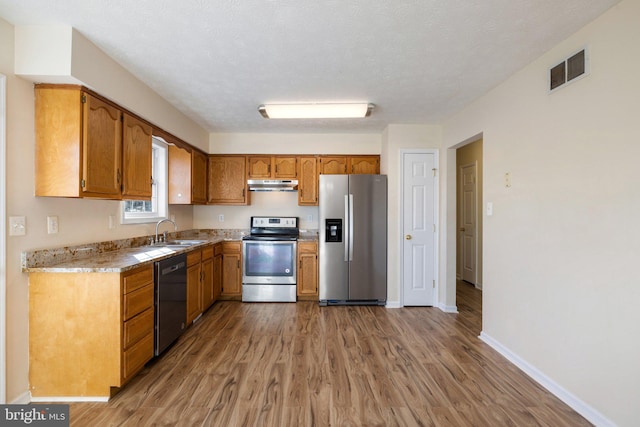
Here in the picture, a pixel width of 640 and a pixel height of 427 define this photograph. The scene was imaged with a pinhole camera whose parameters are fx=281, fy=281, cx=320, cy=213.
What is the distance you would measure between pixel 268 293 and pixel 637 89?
389 centimetres

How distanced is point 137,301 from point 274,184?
245 centimetres

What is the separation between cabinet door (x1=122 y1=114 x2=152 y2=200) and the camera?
7.88ft

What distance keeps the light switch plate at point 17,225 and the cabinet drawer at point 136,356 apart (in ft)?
3.37

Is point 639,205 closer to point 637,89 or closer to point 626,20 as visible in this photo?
point 637,89

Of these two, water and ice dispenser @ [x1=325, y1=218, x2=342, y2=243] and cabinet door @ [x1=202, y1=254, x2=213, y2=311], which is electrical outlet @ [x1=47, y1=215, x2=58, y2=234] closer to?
cabinet door @ [x1=202, y1=254, x2=213, y2=311]

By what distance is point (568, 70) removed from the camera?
1.90 meters

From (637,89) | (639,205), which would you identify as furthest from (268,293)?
(637,89)

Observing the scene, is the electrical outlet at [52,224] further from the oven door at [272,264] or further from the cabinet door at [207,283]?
the oven door at [272,264]

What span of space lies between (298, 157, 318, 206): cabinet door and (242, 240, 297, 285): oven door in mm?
701

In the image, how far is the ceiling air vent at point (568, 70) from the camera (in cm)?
180

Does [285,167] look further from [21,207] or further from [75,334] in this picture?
[75,334]

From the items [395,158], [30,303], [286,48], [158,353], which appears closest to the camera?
[30,303]

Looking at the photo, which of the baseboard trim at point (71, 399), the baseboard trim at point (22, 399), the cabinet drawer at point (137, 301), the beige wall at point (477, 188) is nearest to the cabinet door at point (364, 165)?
the beige wall at point (477, 188)

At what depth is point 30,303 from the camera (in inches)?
73.2
